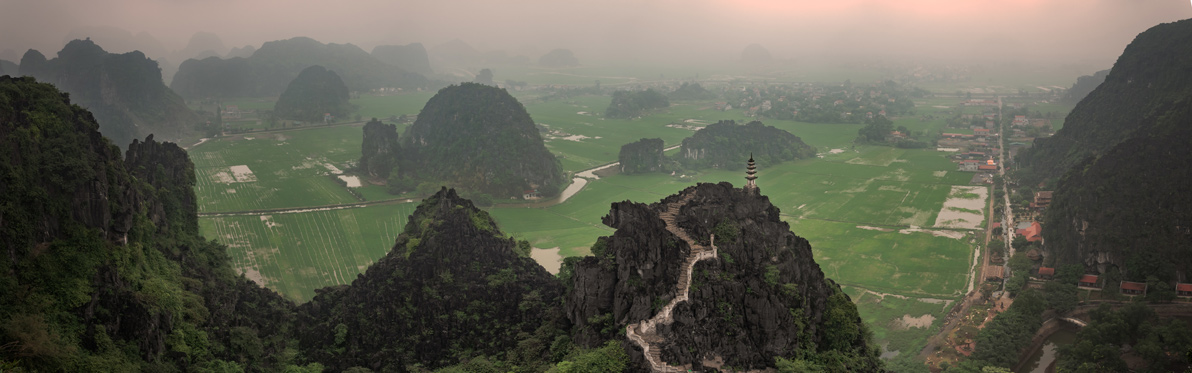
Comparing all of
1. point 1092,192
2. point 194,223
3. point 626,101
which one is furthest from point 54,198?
point 626,101

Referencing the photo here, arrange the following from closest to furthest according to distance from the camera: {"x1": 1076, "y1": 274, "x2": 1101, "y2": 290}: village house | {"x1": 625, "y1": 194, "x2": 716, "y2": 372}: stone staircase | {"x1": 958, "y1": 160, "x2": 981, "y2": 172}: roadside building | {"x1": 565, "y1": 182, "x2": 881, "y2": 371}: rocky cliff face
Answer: {"x1": 625, "y1": 194, "x2": 716, "y2": 372}: stone staircase → {"x1": 565, "y1": 182, "x2": 881, "y2": 371}: rocky cliff face → {"x1": 1076, "y1": 274, "x2": 1101, "y2": 290}: village house → {"x1": 958, "y1": 160, "x2": 981, "y2": 172}: roadside building

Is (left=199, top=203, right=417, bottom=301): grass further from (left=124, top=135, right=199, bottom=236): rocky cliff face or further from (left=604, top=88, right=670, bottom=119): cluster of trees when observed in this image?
(left=604, top=88, right=670, bottom=119): cluster of trees

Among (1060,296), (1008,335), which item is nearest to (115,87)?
(1008,335)

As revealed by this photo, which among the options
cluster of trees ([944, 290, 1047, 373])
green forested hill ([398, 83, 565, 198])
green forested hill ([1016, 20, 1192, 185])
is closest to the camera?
cluster of trees ([944, 290, 1047, 373])

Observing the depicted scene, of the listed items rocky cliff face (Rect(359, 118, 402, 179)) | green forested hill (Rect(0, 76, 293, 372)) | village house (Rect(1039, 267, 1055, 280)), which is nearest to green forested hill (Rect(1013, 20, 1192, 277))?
village house (Rect(1039, 267, 1055, 280))

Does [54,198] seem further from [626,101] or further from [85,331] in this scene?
[626,101]

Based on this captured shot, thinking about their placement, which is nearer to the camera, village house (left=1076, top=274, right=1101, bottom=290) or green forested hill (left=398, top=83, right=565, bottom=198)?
village house (left=1076, top=274, right=1101, bottom=290)

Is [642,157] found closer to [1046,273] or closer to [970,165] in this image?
[970,165]
